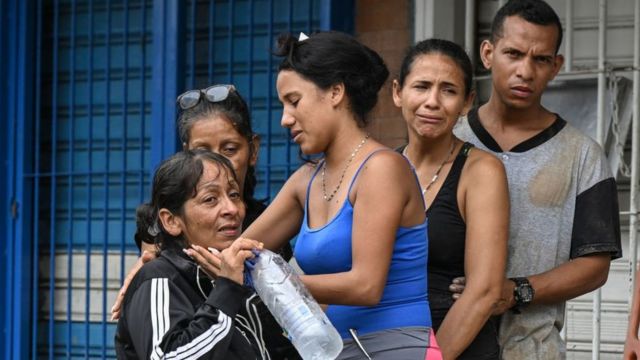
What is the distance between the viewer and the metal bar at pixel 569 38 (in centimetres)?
526

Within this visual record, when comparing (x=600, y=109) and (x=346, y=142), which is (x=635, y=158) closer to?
(x=600, y=109)

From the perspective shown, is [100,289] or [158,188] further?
[100,289]

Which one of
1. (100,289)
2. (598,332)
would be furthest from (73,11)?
(598,332)

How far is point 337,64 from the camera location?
306cm

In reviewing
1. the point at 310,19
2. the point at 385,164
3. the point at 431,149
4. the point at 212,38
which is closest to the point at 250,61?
the point at 212,38

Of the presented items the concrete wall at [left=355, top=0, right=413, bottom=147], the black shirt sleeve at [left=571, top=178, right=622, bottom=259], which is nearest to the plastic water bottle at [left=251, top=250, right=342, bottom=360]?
the black shirt sleeve at [left=571, top=178, right=622, bottom=259]

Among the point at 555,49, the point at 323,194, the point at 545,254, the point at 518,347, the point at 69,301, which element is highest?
the point at 555,49

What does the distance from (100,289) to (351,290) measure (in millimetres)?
3785

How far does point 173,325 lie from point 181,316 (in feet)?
0.12

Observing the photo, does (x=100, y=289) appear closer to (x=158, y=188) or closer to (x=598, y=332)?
(x=598, y=332)

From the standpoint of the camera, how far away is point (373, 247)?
2867mm

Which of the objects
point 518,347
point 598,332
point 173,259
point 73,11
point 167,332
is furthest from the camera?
point 73,11

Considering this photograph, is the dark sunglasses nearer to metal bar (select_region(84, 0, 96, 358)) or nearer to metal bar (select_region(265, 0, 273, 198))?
metal bar (select_region(265, 0, 273, 198))

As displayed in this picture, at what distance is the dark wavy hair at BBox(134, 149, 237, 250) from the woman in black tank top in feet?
2.06
